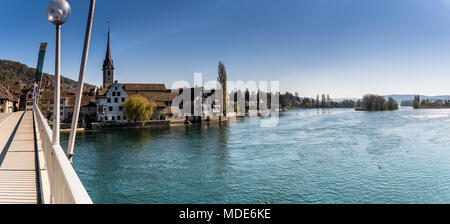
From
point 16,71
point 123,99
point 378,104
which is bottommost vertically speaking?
point 378,104

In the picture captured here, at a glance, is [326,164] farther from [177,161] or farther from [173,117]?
[173,117]

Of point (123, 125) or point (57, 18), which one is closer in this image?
point (57, 18)

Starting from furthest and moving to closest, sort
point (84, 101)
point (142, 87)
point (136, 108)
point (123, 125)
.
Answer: point (142, 87) < point (84, 101) < point (136, 108) < point (123, 125)

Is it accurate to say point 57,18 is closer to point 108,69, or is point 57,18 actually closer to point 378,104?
point 108,69

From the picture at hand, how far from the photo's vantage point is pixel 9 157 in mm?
8719

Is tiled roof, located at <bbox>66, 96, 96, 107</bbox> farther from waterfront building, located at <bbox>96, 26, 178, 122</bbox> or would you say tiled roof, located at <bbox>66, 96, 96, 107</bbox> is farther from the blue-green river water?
the blue-green river water

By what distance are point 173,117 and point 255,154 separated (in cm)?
4070

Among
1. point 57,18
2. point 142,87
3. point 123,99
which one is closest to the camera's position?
point 57,18

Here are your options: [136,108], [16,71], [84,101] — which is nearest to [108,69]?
[84,101]

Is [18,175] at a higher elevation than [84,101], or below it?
below

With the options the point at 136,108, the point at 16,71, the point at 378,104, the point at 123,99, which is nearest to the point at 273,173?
the point at 136,108

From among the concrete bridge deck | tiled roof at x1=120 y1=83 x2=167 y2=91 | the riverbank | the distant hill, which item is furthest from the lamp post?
the distant hill

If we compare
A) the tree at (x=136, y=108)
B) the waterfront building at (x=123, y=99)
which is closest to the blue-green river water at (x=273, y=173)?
the tree at (x=136, y=108)
